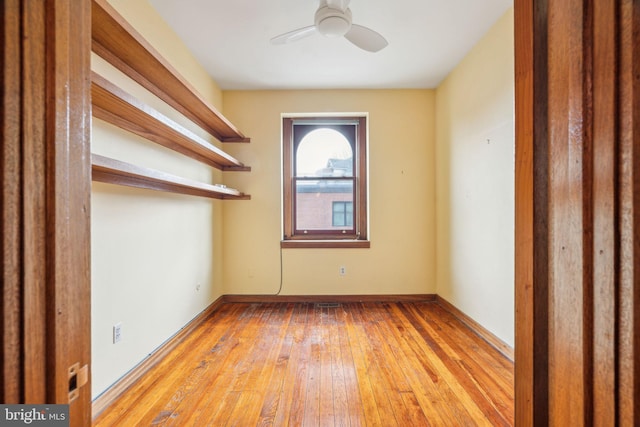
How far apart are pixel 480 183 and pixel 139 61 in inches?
105

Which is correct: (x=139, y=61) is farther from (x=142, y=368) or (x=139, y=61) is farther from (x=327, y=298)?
(x=327, y=298)

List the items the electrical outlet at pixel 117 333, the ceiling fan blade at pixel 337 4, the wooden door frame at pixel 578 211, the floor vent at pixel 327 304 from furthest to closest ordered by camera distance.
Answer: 1. the floor vent at pixel 327 304
2. the ceiling fan blade at pixel 337 4
3. the electrical outlet at pixel 117 333
4. the wooden door frame at pixel 578 211

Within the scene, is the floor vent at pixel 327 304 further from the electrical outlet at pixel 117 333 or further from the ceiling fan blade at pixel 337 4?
the ceiling fan blade at pixel 337 4

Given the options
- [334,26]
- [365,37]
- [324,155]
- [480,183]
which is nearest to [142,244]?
[334,26]

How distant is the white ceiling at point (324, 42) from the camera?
213 cm

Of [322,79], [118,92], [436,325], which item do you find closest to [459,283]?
[436,325]

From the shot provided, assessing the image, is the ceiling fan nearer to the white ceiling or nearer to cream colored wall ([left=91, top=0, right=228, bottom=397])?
the white ceiling

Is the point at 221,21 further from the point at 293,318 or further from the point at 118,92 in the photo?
the point at 293,318

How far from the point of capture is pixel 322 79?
3256 mm

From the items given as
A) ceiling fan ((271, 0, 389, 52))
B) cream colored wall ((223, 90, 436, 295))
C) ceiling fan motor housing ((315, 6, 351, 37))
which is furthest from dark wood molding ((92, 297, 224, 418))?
ceiling fan motor housing ((315, 6, 351, 37))

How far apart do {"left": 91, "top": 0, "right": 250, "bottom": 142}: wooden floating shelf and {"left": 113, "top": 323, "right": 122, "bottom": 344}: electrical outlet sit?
1504 mm

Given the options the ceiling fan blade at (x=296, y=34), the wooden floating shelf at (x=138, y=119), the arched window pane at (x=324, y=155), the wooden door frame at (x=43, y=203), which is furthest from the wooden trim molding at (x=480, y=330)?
the wooden floating shelf at (x=138, y=119)

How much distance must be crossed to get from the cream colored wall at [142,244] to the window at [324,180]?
113cm

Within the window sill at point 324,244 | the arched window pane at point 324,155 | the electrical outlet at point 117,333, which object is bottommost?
the electrical outlet at point 117,333
